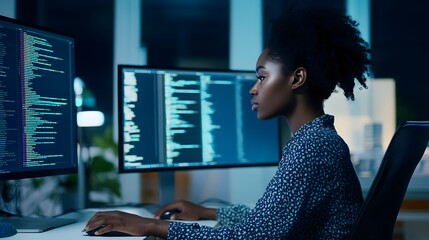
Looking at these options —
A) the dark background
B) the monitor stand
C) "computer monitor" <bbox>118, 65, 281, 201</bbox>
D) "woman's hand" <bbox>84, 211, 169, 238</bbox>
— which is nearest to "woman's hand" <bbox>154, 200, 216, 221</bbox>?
"computer monitor" <bbox>118, 65, 281, 201</bbox>

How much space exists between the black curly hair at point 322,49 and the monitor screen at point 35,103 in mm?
644

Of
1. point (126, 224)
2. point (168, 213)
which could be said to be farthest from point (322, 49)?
point (168, 213)

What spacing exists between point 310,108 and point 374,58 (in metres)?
1.95

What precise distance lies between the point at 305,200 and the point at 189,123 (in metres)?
0.94

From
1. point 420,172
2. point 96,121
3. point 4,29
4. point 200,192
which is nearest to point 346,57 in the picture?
point 4,29

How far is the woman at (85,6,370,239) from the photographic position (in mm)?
1247

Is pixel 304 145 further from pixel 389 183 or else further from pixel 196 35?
pixel 196 35

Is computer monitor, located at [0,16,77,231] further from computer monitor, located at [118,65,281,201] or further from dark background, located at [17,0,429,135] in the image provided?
dark background, located at [17,0,429,135]

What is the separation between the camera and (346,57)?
4.71ft

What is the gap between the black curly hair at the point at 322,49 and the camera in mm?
1415

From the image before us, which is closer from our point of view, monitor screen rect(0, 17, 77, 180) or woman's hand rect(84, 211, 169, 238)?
woman's hand rect(84, 211, 169, 238)

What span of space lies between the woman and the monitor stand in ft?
2.46

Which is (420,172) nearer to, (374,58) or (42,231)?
(374,58)

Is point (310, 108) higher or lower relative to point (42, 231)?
higher
